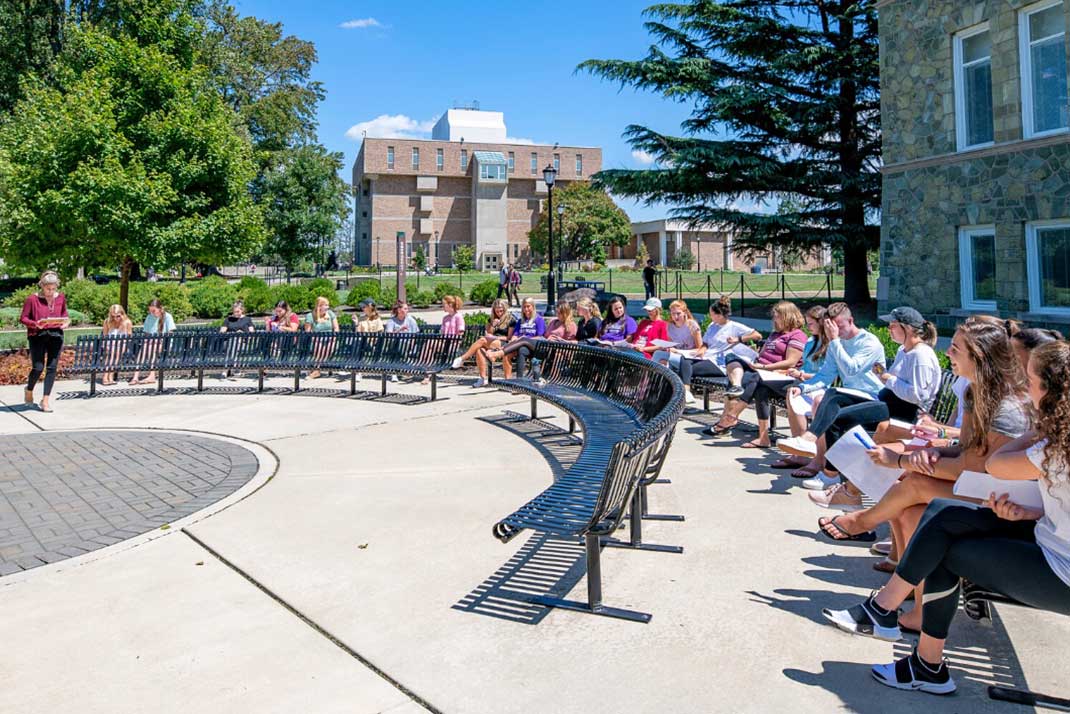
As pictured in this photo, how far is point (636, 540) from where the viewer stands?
190 inches

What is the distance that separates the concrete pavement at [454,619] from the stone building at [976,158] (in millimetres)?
11815

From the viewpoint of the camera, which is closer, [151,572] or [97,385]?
[151,572]

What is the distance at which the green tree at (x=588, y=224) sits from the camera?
6988cm

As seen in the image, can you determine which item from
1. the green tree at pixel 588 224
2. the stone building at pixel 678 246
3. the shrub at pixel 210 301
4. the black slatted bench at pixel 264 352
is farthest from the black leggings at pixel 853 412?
the stone building at pixel 678 246

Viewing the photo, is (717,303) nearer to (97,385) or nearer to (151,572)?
(151,572)

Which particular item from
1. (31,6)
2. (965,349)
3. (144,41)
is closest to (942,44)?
(965,349)

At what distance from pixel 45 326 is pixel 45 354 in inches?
19.4

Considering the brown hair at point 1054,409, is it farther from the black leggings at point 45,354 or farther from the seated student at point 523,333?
the black leggings at point 45,354

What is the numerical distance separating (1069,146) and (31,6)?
3959cm

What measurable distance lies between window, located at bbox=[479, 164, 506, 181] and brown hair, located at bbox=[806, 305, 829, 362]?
8029 centimetres

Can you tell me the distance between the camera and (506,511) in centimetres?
553

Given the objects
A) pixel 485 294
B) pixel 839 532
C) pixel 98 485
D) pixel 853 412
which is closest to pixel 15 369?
pixel 98 485

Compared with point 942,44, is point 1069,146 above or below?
below

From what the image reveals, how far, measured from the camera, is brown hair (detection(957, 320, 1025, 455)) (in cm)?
363
